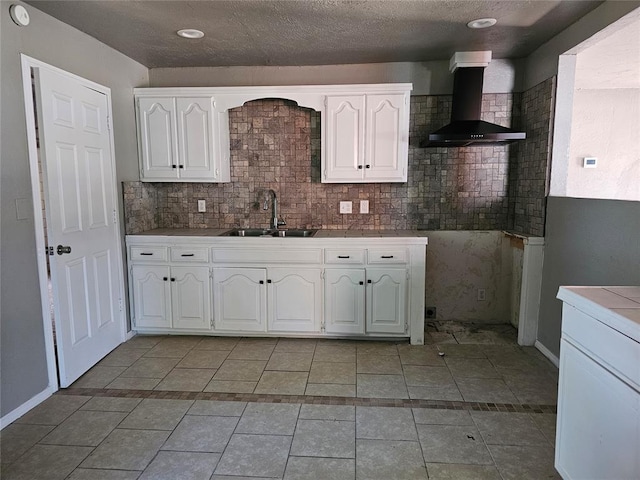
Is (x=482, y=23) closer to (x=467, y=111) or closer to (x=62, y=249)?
(x=467, y=111)

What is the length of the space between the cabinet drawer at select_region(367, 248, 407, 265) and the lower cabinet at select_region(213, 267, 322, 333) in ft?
1.49

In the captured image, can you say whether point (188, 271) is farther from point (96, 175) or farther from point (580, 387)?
Result: point (580, 387)

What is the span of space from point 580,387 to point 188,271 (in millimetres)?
2849

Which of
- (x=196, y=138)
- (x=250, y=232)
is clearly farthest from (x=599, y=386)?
(x=196, y=138)

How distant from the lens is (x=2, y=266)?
2203 millimetres

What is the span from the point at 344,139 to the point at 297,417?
87.8 inches

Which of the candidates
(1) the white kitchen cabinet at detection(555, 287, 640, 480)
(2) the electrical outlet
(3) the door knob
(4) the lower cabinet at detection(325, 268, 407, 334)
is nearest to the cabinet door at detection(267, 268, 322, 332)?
(4) the lower cabinet at detection(325, 268, 407, 334)

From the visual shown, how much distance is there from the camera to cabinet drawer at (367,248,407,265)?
3.30 meters

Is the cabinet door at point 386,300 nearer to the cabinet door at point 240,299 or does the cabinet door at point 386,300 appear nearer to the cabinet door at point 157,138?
the cabinet door at point 240,299

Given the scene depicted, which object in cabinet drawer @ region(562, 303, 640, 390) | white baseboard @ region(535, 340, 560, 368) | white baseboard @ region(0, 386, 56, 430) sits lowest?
white baseboard @ region(0, 386, 56, 430)

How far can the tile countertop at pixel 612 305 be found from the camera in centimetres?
129

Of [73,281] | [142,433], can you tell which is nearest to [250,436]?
[142,433]

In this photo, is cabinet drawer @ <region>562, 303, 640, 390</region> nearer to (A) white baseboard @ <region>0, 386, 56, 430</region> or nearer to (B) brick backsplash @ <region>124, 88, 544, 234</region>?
(B) brick backsplash @ <region>124, 88, 544, 234</region>

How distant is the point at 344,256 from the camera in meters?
3.33
